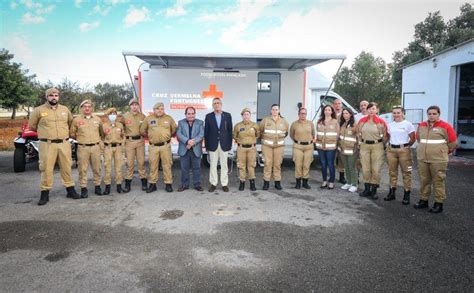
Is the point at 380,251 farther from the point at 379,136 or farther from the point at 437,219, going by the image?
the point at 379,136

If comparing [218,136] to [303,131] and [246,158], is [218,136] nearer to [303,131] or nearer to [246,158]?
[246,158]

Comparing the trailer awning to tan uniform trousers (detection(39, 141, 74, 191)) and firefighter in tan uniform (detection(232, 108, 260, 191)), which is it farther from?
tan uniform trousers (detection(39, 141, 74, 191))

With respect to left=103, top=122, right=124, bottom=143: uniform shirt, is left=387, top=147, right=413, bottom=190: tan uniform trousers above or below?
below

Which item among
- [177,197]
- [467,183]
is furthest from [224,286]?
[467,183]

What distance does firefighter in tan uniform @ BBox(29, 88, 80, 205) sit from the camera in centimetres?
545

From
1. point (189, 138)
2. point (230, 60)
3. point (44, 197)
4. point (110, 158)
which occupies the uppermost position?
point (230, 60)

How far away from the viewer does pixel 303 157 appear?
6.52m

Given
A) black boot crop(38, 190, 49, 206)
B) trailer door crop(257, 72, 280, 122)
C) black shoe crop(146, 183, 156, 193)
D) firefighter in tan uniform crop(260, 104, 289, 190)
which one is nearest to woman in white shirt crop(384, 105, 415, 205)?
firefighter in tan uniform crop(260, 104, 289, 190)

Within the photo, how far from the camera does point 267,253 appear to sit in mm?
3621

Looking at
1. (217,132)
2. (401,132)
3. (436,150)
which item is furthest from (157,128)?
(436,150)

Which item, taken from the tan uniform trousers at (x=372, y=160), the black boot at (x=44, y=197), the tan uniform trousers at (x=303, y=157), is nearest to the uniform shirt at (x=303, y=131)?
the tan uniform trousers at (x=303, y=157)

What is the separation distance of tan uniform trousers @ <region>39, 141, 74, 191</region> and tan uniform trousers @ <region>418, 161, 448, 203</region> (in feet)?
18.5

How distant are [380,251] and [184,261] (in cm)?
210

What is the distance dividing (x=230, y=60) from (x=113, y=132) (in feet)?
9.11
